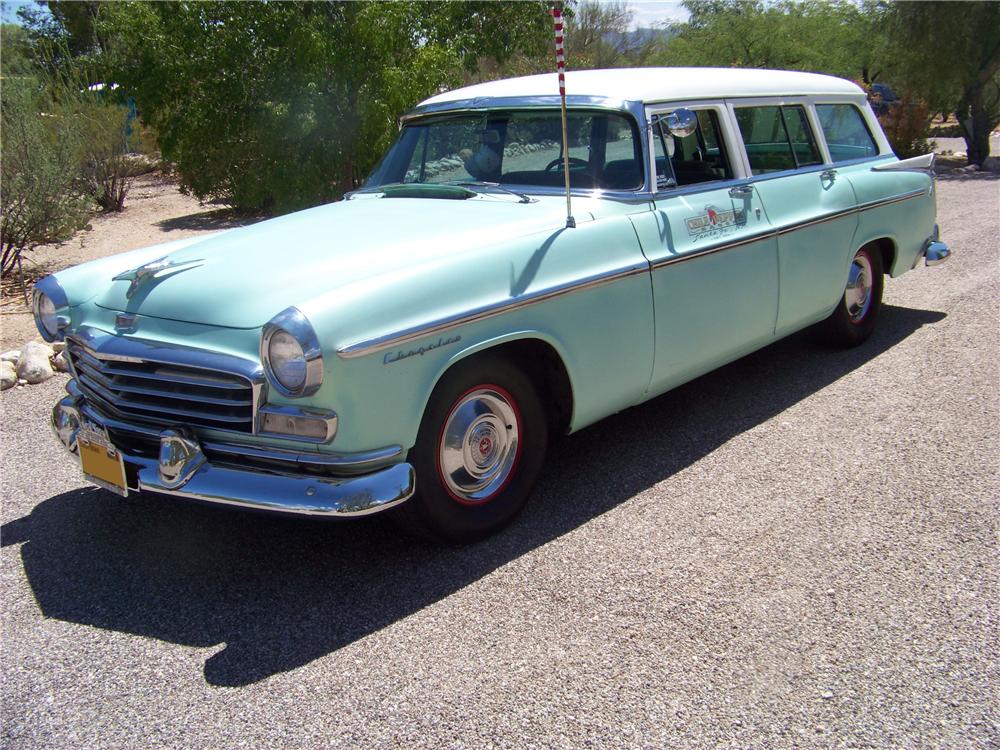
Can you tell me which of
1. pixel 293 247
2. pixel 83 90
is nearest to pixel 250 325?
pixel 293 247

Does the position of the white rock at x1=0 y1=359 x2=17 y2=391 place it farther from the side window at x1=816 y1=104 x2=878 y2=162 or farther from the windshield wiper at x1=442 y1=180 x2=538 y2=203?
the side window at x1=816 y1=104 x2=878 y2=162

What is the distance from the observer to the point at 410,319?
3.04 meters

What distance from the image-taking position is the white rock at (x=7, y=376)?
5.73m

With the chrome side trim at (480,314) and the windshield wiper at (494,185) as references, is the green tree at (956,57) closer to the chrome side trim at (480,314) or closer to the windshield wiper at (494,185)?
the windshield wiper at (494,185)

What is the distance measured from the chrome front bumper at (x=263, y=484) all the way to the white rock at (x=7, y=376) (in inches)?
125

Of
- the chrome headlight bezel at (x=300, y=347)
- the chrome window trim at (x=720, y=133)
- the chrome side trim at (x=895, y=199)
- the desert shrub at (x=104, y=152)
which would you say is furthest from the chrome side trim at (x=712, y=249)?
the desert shrub at (x=104, y=152)

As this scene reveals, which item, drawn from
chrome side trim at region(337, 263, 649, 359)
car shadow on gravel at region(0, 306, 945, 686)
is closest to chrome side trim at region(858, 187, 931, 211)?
car shadow on gravel at region(0, 306, 945, 686)

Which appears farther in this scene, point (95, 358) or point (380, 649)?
point (95, 358)

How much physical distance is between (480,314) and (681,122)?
1.40 metres

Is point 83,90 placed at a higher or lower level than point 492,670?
higher

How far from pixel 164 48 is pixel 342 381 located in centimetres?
870

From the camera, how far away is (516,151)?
4.30 metres

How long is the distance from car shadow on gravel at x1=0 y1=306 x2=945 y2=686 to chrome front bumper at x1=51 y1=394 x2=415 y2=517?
0.41 m

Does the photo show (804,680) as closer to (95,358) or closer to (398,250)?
(398,250)
